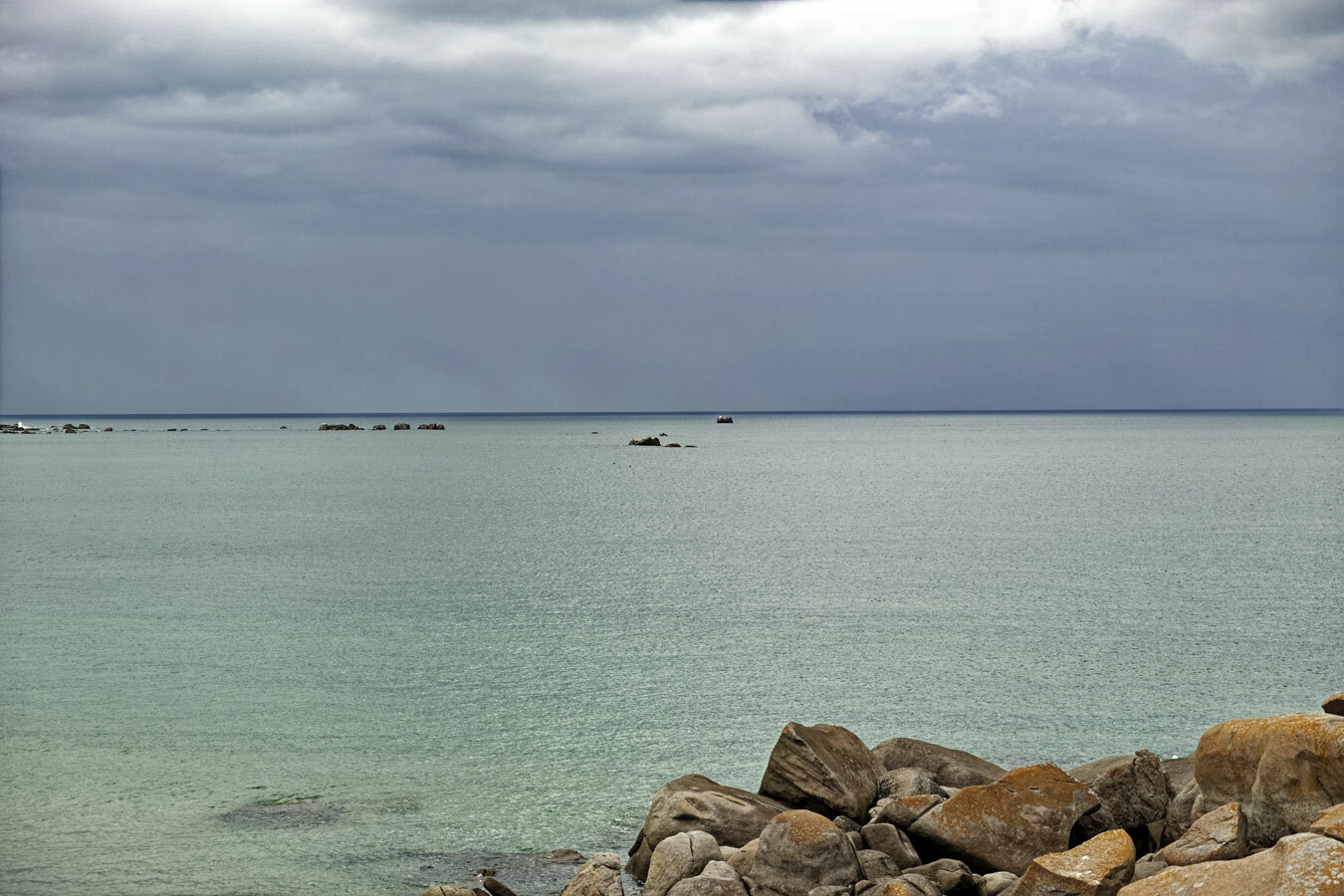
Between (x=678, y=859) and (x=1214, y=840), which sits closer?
(x=1214, y=840)

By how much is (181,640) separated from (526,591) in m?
11.2

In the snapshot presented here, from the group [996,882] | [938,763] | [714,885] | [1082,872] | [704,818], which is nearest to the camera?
→ [1082,872]

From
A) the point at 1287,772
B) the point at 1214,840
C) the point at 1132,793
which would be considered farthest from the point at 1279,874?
the point at 1132,793

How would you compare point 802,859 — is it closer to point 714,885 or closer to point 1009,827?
point 714,885

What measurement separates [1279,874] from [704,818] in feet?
21.2

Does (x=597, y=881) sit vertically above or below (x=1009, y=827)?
below

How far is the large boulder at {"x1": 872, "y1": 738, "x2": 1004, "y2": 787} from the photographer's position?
612 inches

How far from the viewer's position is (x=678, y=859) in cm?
1223

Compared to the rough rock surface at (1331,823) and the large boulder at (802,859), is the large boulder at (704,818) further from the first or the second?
the rough rock surface at (1331,823)

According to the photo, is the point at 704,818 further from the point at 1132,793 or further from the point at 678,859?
the point at 1132,793

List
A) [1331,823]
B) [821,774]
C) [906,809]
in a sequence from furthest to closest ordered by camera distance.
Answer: [821,774], [906,809], [1331,823]

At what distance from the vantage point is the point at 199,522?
204ft

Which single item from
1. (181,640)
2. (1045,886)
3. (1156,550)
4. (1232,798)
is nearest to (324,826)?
(1045,886)

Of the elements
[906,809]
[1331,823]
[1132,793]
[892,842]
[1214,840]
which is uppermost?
[1331,823]
